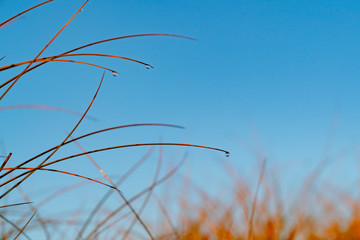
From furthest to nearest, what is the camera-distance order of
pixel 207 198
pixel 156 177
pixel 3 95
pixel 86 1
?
1. pixel 207 198
2. pixel 156 177
3. pixel 86 1
4. pixel 3 95

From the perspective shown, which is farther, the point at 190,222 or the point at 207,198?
the point at 207,198

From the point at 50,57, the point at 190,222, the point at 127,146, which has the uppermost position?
the point at 50,57

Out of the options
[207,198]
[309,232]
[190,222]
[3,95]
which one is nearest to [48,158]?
[3,95]

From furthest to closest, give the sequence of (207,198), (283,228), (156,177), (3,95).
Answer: (207,198)
(283,228)
(156,177)
(3,95)

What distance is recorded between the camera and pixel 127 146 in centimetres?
111

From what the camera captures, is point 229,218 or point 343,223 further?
point 343,223

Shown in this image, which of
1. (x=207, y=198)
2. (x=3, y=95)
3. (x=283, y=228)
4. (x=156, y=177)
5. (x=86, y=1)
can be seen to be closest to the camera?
(x=3, y=95)

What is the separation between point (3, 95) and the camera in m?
1.10

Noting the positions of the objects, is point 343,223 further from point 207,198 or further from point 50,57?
point 50,57

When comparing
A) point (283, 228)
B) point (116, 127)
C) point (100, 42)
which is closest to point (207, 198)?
point (283, 228)

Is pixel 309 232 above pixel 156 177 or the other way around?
the other way around

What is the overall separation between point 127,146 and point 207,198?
4.43ft

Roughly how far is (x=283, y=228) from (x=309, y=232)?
41cm

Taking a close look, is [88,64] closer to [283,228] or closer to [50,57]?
[50,57]
